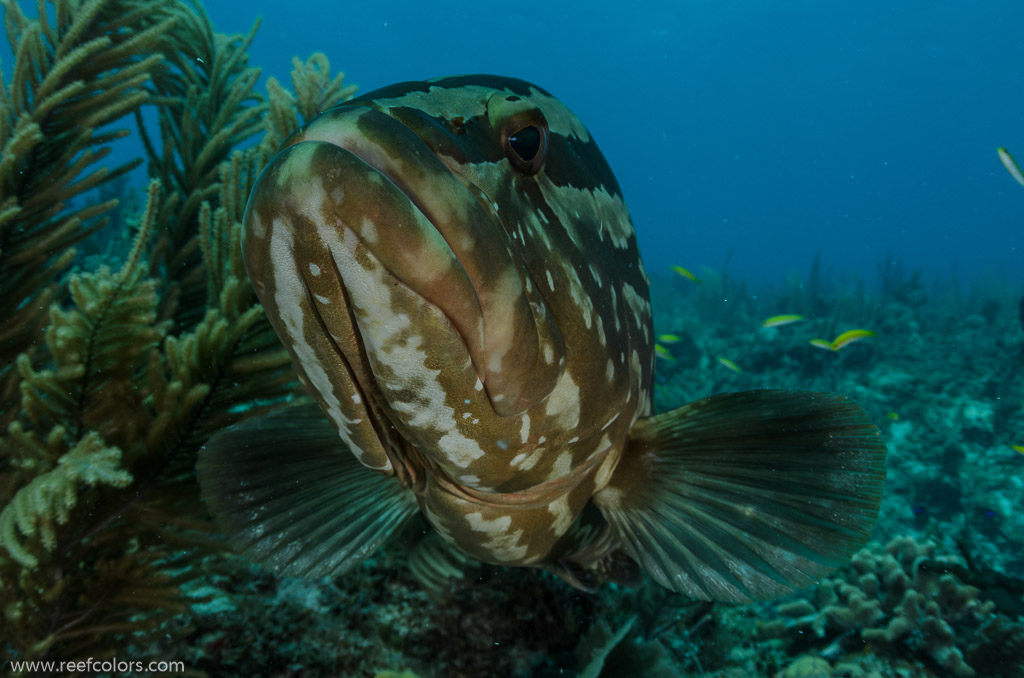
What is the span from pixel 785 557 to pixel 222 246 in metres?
2.91

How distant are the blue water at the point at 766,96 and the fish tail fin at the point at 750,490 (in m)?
75.1

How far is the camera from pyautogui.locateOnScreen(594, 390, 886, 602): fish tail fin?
1.97m

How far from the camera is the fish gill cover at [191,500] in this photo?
223 centimetres

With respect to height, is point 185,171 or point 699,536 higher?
point 185,171

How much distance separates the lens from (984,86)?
98062mm

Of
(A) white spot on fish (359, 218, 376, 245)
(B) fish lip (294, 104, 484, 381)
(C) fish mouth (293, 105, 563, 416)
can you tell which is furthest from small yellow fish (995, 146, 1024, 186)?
(A) white spot on fish (359, 218, 376, 245)

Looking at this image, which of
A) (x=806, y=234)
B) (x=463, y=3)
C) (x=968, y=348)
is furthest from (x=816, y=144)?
(x=968, y=348)

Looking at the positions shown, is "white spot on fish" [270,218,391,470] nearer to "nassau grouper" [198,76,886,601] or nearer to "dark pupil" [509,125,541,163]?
"nassau grouper" [198,76,886,601]

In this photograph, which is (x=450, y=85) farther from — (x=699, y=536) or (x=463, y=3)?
(x=463, y=3)

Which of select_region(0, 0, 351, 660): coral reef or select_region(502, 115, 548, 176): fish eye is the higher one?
select_region(502, 115, 548, 176): fish eye

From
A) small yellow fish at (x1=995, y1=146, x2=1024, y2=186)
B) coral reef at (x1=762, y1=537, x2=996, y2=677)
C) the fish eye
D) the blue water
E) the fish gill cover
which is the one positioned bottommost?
coral reef at (x1=762, y1=537, x2=996, y2=677)

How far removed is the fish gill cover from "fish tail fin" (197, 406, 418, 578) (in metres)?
0.31

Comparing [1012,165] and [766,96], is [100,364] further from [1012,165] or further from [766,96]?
[766,96]

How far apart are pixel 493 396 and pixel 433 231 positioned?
430mm
